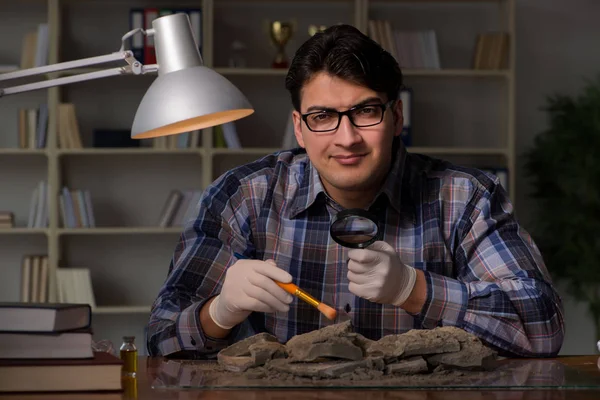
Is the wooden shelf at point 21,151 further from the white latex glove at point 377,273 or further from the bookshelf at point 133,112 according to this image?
the white latex glove at point 377,273

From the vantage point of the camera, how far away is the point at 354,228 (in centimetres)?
166

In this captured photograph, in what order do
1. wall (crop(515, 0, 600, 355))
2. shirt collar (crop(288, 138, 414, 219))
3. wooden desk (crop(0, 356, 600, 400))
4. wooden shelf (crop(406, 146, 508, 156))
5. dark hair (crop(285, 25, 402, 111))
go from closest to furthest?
wooden desk (crop(0, 356, 600, 400)) < dark hair (crop(285, 25, 402, 111)) < shirt collar (crop(288, 138, 414, 219)) < wooden shelf (crop(406, 146, 508, 156)) < wall (crop(515, 0, 600, 355))

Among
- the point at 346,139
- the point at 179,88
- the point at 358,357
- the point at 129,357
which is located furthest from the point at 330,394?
the point at 346,139

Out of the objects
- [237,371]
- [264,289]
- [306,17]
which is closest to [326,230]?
[264,289]

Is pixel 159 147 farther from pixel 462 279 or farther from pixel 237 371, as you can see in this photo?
pixel 237 371

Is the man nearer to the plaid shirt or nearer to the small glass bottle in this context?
the plaid shirt

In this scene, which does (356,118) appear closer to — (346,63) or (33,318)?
(346,63)

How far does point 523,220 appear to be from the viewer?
15.6 feet

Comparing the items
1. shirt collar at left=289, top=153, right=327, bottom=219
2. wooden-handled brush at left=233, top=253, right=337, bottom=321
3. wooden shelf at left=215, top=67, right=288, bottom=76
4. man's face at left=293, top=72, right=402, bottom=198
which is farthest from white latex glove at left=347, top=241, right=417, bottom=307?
wooden shelf at left=215, top=67, right=288, bottom=76

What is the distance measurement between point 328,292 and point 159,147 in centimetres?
247

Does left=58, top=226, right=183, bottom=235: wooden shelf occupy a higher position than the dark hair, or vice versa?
the dark hair

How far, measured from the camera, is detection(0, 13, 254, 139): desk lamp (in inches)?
52.2

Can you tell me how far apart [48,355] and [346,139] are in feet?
2.65

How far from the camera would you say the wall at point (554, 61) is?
4785mm
